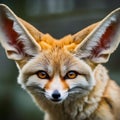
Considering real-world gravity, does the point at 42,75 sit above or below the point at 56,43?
below

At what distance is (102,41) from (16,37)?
0.30m

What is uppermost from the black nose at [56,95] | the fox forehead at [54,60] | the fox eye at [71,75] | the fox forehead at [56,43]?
the fox forehead at [56,43]

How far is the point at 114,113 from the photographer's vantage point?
264cm

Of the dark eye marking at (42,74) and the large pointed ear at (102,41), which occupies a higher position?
the large pointed ear at (102,41)

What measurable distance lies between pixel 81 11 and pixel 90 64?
6.61ft

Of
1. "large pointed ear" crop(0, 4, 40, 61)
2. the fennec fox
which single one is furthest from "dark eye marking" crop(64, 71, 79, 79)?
"large pointed ear" crop(0, 4, 40, 61)

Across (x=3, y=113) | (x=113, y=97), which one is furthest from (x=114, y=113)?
(x=3, y=113)

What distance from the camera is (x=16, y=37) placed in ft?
7.80

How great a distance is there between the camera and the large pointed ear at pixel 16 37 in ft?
7.33

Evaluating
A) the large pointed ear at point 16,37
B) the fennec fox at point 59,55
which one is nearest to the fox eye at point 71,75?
the fennec fox at point 59,55

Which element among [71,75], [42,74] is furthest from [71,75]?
[42,74]

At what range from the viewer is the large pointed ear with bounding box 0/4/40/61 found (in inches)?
88.0

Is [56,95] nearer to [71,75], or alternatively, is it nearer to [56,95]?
[56,95]

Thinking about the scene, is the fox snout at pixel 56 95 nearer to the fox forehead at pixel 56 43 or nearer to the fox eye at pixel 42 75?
the fox eye at pixel 42 75
